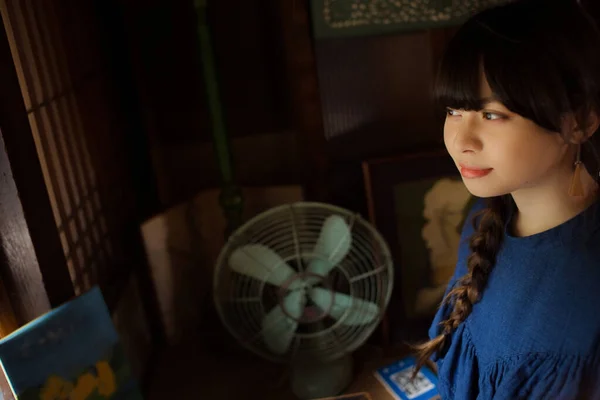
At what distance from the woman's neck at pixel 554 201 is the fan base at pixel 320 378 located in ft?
2.72

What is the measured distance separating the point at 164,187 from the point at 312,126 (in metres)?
0.64

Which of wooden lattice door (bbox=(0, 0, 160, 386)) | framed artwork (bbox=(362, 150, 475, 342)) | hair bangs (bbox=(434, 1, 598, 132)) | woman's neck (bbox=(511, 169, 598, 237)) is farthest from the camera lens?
framed artwork (bbox=(362, 150, 475, 342))

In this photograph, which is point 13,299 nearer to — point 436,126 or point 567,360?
point 567,360

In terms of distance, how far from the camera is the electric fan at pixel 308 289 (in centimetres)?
152

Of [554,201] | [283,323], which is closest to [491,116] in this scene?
[554,201]

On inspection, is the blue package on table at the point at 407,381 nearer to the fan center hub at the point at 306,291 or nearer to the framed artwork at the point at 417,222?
the framed artwork at the point at 417,222

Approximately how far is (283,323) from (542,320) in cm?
79

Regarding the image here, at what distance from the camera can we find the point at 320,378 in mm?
1598

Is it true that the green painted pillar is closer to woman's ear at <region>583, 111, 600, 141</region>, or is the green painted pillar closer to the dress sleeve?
the dress sleeve

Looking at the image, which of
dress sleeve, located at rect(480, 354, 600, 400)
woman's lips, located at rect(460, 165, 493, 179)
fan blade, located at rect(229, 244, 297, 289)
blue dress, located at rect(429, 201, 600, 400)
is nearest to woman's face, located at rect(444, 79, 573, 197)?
woman's lips, located at rect(460, 165, 493, 179)

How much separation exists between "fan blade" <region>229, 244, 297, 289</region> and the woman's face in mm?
703

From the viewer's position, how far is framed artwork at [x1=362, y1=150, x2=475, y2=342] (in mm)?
1613

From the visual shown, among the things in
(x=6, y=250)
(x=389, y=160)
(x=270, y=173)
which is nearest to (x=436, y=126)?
(x=389, y=160)

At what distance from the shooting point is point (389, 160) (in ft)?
5.24
